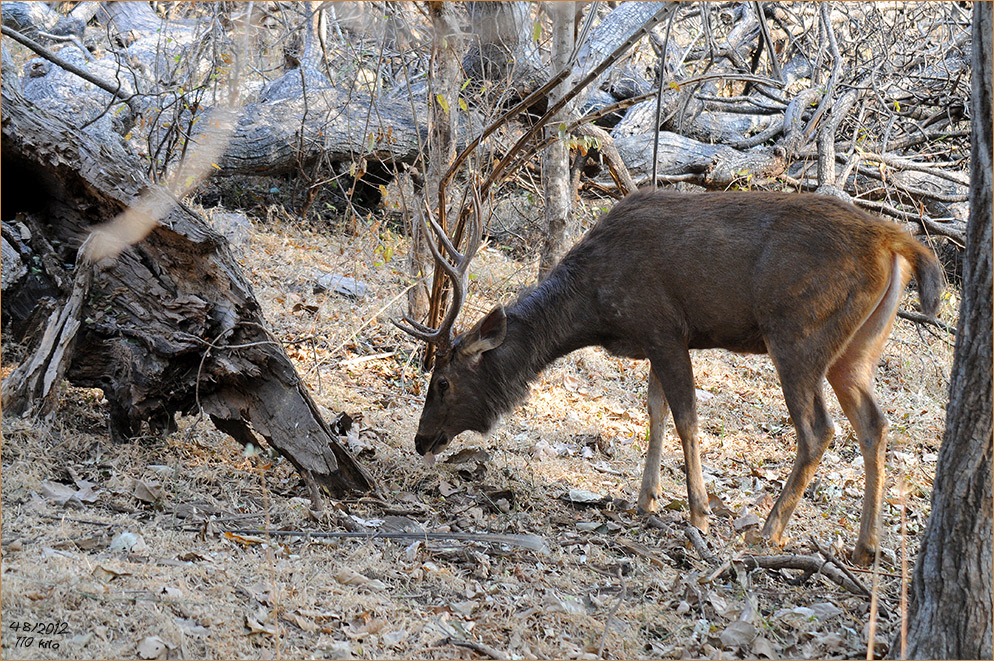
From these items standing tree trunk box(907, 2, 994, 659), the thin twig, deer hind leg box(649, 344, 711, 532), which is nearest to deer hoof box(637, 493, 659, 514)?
deer hind leg box(649, 344, 711, 532)

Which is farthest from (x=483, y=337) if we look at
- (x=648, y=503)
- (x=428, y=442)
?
(x=648, y=503)

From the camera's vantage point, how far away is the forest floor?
12.8 ft

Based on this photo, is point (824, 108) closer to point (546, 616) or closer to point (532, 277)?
point (532, 277)

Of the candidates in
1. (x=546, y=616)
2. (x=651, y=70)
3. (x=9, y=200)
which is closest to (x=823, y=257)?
(x=546, y=616)

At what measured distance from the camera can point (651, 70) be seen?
12.1m

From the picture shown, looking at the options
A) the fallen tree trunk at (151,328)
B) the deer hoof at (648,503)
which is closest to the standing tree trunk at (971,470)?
the deer hoof at (648,503)

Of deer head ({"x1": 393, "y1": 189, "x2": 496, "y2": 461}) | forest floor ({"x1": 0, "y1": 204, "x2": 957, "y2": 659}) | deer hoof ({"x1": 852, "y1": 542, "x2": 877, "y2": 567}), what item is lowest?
deer hoof ({"x1": 852, "y1": 542, "x2": 877, "y2": 567})

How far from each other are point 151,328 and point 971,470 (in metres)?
4.79

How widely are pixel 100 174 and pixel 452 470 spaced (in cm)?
324

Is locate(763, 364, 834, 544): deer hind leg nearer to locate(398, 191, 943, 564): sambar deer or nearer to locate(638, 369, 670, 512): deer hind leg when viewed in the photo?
locate(398, 191, 943, 564): sambar deer

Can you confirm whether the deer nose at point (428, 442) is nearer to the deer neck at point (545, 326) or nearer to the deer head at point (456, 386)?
the deer head at point (456, 386)

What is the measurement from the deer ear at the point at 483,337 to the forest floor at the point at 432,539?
2.90 feet

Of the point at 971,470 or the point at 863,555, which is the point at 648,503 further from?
the point at 971,470

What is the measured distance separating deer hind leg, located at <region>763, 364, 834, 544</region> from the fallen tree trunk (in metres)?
2.85
